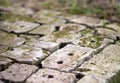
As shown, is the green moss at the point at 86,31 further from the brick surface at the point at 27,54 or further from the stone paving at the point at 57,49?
the brick surface at the point at 27,54

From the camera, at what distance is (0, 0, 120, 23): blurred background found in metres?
4.95

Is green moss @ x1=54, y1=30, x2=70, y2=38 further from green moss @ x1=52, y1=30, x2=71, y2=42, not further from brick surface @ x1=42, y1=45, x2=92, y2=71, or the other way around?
brick surface @ x1=42, y1=45, x2=92, y2=71

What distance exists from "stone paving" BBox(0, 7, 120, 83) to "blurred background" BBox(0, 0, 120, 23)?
21 cm

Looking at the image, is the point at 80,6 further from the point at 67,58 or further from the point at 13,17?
the point at 67,58

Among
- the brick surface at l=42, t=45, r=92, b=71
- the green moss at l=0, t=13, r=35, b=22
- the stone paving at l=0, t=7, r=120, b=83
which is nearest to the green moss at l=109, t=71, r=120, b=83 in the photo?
the stone paving at l=0, t=7, r=120, b=83

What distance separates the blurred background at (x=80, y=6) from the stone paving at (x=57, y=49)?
0.21m

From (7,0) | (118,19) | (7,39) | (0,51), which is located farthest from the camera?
(7,0)

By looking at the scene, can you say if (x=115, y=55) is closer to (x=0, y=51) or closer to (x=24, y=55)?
(x=24, y=55)

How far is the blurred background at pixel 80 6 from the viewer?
495 centimetres

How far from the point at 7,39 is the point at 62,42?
715mm

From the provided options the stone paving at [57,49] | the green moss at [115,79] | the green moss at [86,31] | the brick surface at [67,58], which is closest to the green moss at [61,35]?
the stone paving at [57,49]

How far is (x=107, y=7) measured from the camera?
521 centimetres

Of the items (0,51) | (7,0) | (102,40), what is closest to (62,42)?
(102,40)

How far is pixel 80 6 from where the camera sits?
5.23m
